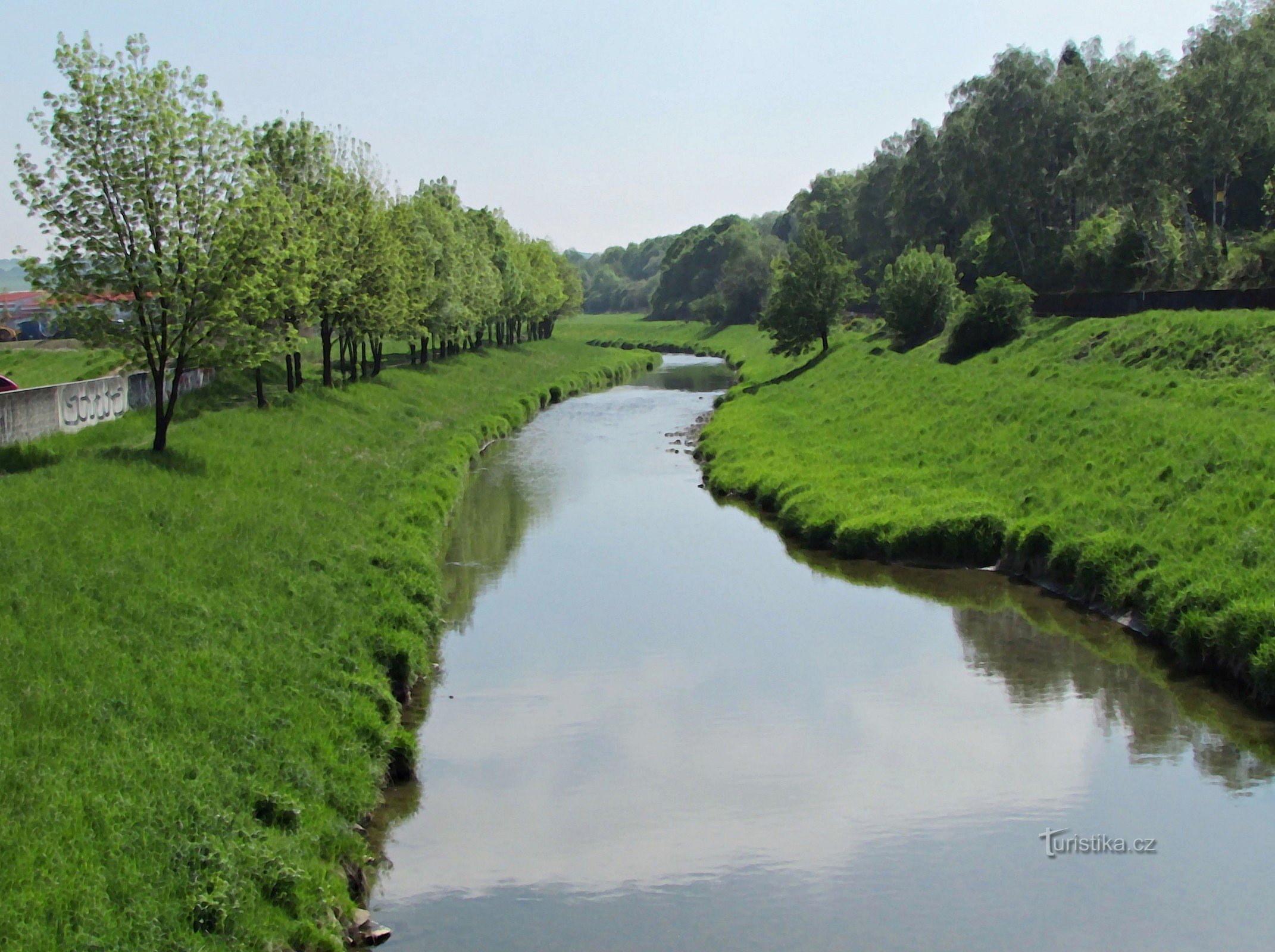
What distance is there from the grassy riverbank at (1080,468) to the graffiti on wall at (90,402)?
18.4 metres

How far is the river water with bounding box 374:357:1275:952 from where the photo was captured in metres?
12.5

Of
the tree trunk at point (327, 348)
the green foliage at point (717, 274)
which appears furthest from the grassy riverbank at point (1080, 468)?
the green foliage at point (717, 274)

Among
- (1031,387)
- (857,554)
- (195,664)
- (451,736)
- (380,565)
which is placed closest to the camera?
(195,664)

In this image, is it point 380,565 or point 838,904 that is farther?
point 380,565

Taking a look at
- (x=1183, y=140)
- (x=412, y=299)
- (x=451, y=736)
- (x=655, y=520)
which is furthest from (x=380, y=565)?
(x=1183, y=140)

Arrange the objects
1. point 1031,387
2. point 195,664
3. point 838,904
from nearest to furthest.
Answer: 1. point 838,904
2. point 195,664
3. point 1031,387

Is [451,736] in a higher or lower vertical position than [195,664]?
lower

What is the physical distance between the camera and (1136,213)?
57031 mm

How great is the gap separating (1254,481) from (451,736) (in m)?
Result: 17.4

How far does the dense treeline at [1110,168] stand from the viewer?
49812 mm

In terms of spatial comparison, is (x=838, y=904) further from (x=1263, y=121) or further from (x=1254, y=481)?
(x=1263, y=121)

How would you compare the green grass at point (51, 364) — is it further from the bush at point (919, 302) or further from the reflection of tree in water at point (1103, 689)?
the bush at point (919, 302)

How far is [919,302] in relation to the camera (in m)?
65.9

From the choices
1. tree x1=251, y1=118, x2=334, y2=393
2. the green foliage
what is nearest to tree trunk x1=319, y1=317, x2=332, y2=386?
tree x1=251, y1=118, x2=334, y2=393
